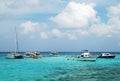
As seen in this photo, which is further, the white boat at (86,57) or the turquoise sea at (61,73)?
the white boat at (86,57)

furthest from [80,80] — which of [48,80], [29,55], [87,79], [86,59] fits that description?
[29,55]

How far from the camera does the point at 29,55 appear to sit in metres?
118

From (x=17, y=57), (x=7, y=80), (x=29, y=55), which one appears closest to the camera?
(x=7, y=80)

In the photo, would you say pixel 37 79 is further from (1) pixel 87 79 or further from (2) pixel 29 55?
(2) pixel 29 55

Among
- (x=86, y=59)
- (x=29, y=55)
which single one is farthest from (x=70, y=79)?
(x=29, y=55)

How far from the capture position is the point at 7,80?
39062 millimetres

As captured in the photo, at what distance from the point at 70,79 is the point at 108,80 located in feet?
15.9

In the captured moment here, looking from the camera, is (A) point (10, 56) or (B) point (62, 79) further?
(A) point (10, 56)

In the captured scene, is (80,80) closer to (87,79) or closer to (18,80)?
(87,79)

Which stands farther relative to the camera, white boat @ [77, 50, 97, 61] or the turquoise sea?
white boat @ [77, 50, 97, 61]

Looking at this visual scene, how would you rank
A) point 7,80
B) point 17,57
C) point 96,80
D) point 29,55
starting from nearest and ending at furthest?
1. point 96,80
2. point 7,80
3. point 17,57
4. point 29,55

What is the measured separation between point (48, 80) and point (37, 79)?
2070 millimetres

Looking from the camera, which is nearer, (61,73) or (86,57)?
(61,73)

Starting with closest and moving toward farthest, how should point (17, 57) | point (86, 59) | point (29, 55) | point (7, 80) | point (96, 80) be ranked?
1. point (96, 80)
2. point (7, 80)
3. point (86, 59)
4. point (17, 57)
5. point (29, 55)
